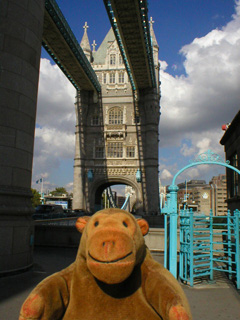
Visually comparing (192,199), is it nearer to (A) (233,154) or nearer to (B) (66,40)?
(B) (66,40)

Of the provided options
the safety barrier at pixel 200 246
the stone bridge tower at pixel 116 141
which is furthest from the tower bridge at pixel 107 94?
the safety barrier at pixel 200 246

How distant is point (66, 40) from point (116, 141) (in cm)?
1420

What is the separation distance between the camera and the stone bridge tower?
118 ft

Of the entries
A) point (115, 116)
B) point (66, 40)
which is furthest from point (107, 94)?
point (66, 40)

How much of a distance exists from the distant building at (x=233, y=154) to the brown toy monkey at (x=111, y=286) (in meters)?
12.0

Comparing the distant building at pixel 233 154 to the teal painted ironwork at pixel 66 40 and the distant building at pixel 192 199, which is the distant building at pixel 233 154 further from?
the teal painted ironwork at pixel 66 40

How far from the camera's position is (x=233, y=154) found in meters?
15.4

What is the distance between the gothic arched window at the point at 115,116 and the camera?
1505 inches

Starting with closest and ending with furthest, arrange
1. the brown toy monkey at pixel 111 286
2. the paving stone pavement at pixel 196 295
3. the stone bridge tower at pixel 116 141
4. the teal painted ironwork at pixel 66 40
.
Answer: the brown toy monkey at pixel 111 286
the paving stone pavement at pixel 196 295
the teal painted ironwork at pixel 66 40
the stone bridge tower at pixel 116 141

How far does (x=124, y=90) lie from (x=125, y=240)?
3781 centimetres

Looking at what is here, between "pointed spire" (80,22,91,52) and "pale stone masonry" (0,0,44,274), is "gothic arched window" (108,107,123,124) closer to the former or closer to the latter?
"pointed spire" (80,22,91,52)

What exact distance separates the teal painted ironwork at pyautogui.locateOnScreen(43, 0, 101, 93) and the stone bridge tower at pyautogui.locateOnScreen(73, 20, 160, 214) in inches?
109

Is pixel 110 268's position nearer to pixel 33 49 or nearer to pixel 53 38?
pixel 33 49

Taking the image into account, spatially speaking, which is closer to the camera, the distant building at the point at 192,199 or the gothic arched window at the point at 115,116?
the gothic arched window at the point at 115,116
